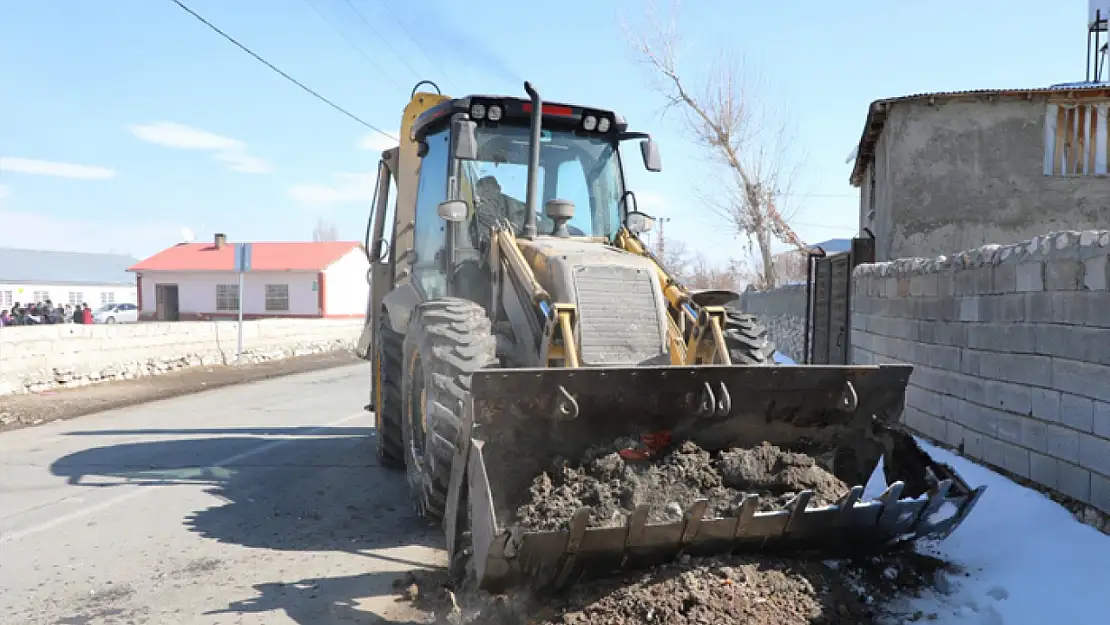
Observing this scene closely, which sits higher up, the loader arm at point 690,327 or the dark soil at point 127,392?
the loader arm at point 690,327

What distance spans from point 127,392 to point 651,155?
11230 millimetres

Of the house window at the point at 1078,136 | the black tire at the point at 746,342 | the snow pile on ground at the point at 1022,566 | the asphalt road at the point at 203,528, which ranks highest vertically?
the house window at the point at 1078,136

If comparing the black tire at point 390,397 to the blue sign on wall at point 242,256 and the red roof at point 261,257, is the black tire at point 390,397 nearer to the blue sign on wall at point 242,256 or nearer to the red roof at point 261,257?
the blue sign on wall at point 242,256

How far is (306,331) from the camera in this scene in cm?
2391

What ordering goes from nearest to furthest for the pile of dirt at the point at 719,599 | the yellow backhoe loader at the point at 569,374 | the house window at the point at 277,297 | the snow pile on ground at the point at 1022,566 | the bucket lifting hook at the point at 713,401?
1. the pile of dirt at the point at 719,599
2. the yellow backhoe loader at the point at 569,374
3. the snow pile on ground at the point at 1022,566
4. the bucket lifting hook at the point at 713,401
5. the house window at the point at 277,297

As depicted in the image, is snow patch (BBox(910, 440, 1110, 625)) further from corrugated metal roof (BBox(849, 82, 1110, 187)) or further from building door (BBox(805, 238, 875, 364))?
corrugated metal roof (BBox(849, 82, 1110, 187))

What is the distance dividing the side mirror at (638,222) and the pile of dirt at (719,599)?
9.81 ft

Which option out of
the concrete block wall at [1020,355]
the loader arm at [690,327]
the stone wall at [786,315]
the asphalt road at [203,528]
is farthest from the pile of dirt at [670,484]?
the stone wall at [786,315]

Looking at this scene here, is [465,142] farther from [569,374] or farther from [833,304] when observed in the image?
[833,304]

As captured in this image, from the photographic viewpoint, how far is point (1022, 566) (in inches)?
178

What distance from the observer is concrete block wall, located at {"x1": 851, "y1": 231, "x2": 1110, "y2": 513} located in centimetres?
476

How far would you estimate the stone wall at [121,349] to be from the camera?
13.0m

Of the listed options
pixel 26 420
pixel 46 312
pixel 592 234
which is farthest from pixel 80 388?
pixel 46 312

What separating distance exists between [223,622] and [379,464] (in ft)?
11.6
